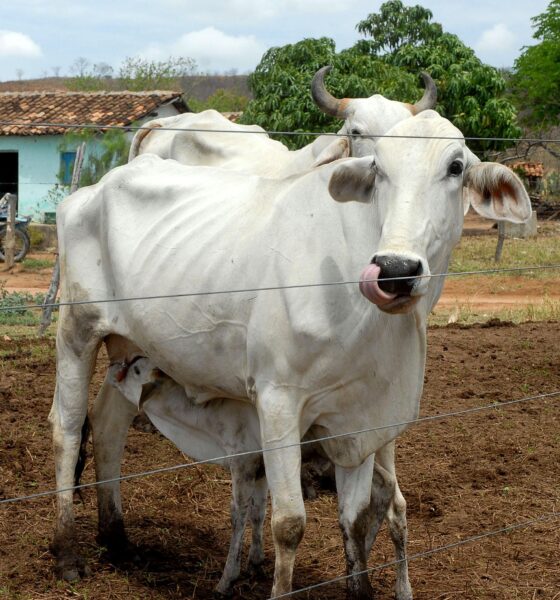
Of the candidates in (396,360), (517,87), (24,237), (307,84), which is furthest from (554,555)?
(517,87)

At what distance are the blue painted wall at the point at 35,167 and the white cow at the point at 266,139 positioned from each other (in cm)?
1539

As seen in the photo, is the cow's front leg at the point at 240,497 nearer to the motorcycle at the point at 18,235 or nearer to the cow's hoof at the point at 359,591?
the cow's hoof at the point at 359,591

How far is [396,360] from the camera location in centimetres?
371

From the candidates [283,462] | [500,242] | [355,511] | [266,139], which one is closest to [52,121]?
[500,242]

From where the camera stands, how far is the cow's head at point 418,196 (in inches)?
124

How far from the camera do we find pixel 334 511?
5293 millimetres

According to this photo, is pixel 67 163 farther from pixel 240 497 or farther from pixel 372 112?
pixel 240 497

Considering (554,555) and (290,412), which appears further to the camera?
(554,555)

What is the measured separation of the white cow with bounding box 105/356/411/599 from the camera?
425 centimetres

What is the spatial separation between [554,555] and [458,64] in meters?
14.2

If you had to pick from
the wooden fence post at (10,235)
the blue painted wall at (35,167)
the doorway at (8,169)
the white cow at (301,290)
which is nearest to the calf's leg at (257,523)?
the white cow at (301,290)

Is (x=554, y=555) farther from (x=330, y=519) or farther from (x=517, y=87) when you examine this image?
(x=517, y=87)

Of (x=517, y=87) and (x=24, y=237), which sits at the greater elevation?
(x=517, y=87)

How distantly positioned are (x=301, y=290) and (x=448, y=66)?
14870 mm
